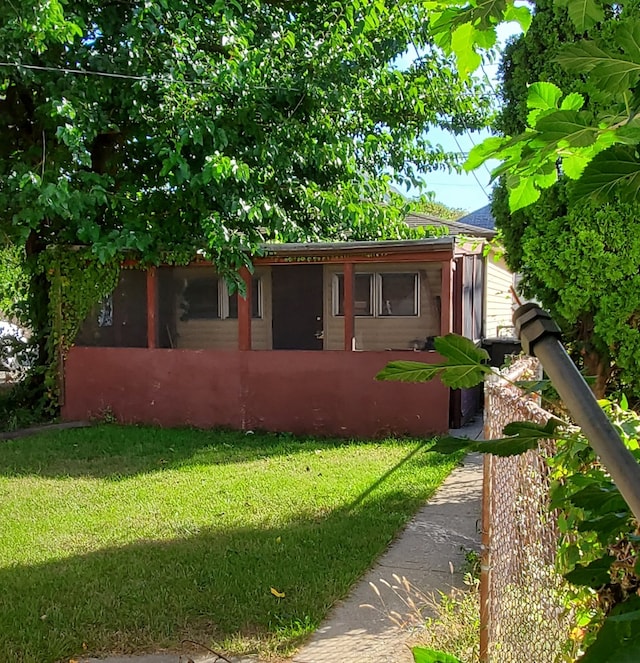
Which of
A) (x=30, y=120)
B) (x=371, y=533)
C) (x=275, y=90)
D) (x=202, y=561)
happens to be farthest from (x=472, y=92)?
(x=202, y=561)

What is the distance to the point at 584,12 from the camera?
1.24 metres

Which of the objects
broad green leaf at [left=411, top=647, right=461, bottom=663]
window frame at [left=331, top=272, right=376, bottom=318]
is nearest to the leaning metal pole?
broad green leaf at [left=411, top=647, right=461, bottom=663]

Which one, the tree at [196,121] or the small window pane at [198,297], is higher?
the tree at [196,121]

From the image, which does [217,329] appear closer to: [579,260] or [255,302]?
[255,302]

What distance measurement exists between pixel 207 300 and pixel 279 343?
1.45m

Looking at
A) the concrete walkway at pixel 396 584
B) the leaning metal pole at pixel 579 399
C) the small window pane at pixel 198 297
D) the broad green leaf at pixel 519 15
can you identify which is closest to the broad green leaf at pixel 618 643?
the leaning metal pole at pixel 579 399

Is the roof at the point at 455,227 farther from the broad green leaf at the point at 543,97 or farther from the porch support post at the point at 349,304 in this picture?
the broad green leaf at the point at 543,97

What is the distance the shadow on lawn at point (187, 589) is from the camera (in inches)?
148

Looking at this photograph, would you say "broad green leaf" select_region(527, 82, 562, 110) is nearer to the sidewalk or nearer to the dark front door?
the sidewalk

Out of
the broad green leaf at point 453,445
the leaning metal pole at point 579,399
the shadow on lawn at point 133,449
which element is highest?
the leaning metal pole at point 579,399

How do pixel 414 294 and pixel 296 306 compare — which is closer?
pixel 296 306

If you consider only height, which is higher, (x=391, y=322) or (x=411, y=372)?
(x=411, y=372)

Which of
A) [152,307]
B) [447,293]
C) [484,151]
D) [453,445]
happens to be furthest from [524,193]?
[152,307]

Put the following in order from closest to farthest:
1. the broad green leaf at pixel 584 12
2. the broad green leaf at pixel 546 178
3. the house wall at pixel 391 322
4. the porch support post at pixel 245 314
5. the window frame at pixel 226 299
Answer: the broad green leaf at pixel 584 12
the broad green leaf at pixel 546 178
the porch support post at pixel 245 314
the window frame at pixel 226 299
the house wall at pixel 391 322
